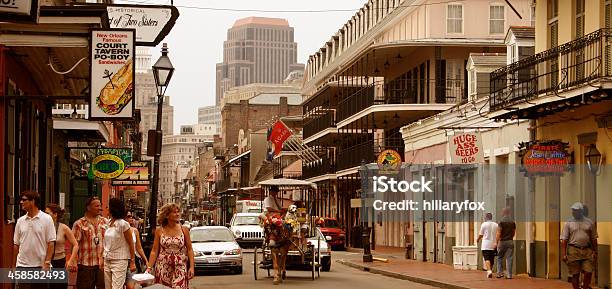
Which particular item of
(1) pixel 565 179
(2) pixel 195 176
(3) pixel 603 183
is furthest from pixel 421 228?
(2) pixel 195 176

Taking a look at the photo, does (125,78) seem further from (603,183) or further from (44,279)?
(603,183)

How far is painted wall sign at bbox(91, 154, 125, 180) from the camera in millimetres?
30745

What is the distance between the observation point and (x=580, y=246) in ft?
68.5

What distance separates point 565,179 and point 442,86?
22.2m

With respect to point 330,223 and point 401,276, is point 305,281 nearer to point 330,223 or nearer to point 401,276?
point 401,276

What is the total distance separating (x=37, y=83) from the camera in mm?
21172

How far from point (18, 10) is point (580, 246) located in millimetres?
13980

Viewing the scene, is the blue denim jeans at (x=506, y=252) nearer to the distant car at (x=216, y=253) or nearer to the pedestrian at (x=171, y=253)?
the distant car at (x=216, y=253)

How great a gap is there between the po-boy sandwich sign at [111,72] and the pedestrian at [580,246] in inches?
359

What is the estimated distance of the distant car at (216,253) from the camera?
30.3 metres

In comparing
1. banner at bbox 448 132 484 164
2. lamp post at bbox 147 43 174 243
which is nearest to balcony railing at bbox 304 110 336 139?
banner at bbox 448 132 484 164

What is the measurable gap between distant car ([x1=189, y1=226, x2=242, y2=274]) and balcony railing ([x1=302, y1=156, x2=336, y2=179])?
32363mm

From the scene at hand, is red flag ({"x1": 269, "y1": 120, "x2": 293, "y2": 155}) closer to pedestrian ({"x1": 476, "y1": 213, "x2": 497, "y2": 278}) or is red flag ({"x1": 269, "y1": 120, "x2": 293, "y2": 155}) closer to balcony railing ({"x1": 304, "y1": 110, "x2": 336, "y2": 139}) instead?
balcony railing ({"x1": 304, "y1": 110, "x2": 336, "y2": 139})

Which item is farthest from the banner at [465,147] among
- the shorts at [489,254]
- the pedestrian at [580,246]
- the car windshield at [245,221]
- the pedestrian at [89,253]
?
the car windshield at [245,221]
